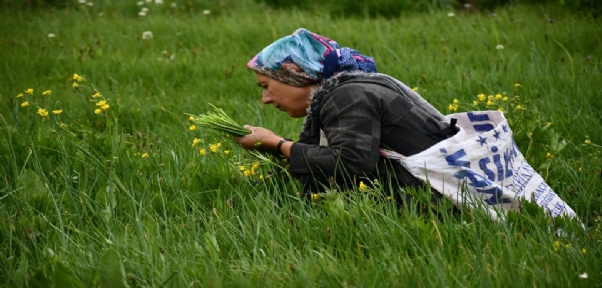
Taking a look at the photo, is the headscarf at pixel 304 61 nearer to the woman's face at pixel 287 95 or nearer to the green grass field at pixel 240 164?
the woman's face at pixel 287 95

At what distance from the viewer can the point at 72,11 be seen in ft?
25.6

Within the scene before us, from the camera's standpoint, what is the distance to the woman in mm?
3010

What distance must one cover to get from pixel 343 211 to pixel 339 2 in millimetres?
4997

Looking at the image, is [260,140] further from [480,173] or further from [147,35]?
[147,35]

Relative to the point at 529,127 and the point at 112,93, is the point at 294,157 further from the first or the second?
the point at 112,93

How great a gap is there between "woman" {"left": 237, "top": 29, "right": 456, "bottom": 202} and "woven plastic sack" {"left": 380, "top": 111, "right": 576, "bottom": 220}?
0.26 feet

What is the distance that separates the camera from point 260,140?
327 centimetres

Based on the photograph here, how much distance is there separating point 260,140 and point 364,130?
0.52 meters

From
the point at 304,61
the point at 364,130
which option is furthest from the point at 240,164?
the point at 364,130

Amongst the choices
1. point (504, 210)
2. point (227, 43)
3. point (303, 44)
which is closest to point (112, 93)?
point (227, 43)

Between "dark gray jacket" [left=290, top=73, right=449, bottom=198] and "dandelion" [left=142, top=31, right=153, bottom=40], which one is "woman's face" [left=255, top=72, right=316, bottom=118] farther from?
"dandelion" [left=142, top=31, right=153, bottom=40]

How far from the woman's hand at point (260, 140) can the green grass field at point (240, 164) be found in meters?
0.10

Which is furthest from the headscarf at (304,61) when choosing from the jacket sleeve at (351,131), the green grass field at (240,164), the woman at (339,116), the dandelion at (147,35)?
the dandelion at (147,35)

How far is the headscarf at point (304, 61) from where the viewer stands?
3201 millimetres
